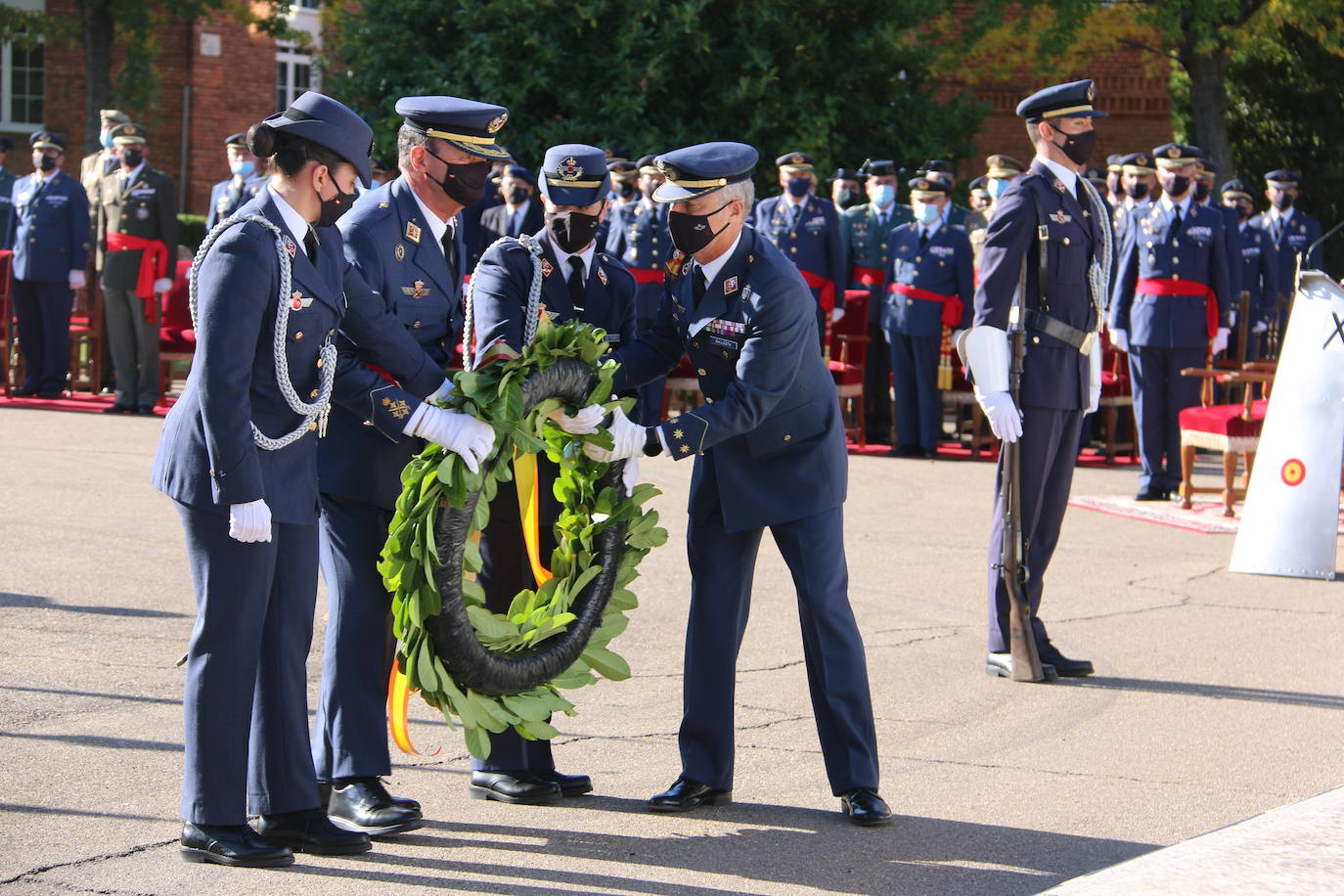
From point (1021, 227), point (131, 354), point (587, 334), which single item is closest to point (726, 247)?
point (587, 334)

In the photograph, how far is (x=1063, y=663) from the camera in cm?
758

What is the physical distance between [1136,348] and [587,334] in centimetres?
854

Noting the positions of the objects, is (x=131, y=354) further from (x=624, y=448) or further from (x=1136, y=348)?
(x=624, y=448)

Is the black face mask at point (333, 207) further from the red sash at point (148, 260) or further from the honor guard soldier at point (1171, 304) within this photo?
the red sash at point (148, 260)

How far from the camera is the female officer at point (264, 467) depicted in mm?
4750

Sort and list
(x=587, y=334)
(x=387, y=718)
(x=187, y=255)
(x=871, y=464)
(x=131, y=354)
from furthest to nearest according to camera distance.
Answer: (x=187, y=255) < (x=131, y=354) < (x=871, y=464) < (x=387, y=718) < (x=587, y=334)

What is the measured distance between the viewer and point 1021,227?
7527 millimetres

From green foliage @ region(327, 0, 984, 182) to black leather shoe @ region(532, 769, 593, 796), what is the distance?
52.9 ft

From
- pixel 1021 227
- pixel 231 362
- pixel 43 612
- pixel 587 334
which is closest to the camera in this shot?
pixel 231 362

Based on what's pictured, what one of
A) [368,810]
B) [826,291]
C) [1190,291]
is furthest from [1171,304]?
[368,810]

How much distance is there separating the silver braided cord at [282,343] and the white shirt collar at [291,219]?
5 centimetres

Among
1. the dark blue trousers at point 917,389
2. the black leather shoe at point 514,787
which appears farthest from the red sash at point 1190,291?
the black leather shoe at point 514,787

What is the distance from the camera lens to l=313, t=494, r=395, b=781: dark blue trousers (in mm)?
5379

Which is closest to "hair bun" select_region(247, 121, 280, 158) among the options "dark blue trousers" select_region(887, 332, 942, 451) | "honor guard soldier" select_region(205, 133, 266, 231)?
"dark blue trousers" select_region(887, 332, 942, 451)
